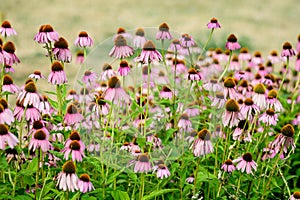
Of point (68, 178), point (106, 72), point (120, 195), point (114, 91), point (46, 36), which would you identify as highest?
point (46, 36)

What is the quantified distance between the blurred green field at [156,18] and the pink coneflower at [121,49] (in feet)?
14.2

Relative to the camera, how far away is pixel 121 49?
8.32ft

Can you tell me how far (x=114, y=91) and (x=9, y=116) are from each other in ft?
1.54

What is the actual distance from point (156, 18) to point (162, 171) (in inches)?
256

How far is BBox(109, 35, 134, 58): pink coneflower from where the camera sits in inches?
99.3

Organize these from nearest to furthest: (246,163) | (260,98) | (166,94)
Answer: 1. (246,163)
2. (260,98)
3. (166,94)

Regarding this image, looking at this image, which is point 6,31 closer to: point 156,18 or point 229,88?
point 229,88

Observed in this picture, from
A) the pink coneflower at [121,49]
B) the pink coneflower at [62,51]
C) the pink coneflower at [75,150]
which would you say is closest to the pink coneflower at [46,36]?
the pink coneflower at [62,51]

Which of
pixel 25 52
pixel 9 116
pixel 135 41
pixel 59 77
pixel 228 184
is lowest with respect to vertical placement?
pixel 228 184

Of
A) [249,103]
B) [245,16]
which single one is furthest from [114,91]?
[245,16]

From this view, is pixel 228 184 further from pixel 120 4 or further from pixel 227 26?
pixel 120 4

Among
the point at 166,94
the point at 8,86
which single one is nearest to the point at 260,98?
the point at 166,94

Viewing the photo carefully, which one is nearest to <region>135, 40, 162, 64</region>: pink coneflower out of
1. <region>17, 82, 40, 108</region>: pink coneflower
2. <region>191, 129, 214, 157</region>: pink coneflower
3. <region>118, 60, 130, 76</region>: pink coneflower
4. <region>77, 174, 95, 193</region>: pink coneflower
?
<region>118, 60, 130, 76</region>: pink coneflower

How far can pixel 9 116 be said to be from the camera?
2074mm
